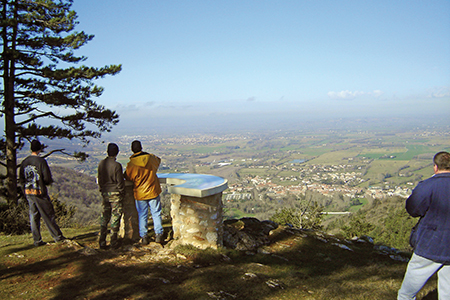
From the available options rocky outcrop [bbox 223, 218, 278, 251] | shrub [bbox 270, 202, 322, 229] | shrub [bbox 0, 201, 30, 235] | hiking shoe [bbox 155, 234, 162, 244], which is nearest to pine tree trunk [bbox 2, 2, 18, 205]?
shrub [bbox 0, 201, 30, 235]

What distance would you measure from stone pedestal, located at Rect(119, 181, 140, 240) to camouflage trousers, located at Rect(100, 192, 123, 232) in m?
0.42

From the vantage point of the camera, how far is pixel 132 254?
18.3 feet

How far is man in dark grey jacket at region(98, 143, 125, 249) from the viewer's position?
18.7 ft

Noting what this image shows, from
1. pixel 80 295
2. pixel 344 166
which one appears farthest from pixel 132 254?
pixel 344 166

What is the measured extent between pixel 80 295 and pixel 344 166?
234ft

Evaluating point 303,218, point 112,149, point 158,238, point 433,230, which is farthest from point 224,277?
point 303,218

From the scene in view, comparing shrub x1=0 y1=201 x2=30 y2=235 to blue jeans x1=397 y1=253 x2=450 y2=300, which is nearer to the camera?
blue jeans x1=397 y1=253 x2=450 y2=300

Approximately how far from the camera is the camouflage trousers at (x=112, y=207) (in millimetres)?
5785

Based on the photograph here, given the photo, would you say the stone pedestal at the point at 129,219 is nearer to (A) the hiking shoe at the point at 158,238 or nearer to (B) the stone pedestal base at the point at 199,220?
(A) the hiking shoe at the point at 158,238

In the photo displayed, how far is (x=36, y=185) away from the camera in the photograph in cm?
559

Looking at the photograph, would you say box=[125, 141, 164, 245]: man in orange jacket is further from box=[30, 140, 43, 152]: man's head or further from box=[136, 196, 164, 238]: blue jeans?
box=[30, 140, 43, 152]: man's head

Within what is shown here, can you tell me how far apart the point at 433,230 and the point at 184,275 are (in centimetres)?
363

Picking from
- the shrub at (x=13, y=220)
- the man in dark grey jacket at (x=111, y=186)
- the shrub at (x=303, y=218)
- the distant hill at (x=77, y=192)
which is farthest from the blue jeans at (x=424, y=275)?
the distant hill at (x=77, y=192)

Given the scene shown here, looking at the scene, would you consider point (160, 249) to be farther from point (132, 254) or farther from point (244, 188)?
point (244, 188)
